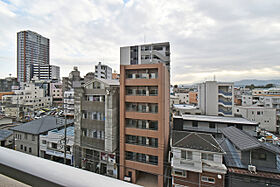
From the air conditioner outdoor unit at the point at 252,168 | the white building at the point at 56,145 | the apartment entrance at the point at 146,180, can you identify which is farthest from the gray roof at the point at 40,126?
the air conditioner outdoor unit at the point at 252,168

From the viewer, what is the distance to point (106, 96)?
8.73 meters

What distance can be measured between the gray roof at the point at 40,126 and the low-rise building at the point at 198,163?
10392 millimetres

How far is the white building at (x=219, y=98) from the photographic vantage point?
691 inches

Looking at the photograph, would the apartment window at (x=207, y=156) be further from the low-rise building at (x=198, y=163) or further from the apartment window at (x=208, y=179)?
the apartment window at (x=208, y=179)

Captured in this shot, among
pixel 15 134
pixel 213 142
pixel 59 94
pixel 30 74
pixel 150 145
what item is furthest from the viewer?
pixel 30 74

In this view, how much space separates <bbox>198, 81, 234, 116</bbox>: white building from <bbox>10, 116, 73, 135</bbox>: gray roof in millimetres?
17605

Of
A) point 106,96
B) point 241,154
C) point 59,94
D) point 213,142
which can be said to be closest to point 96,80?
point 106,96

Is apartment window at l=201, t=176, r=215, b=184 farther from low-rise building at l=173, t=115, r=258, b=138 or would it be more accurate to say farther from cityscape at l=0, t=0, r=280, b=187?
low-rise building at l=173, t=115, r=258, b=138

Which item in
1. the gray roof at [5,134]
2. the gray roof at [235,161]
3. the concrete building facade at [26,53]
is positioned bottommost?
the gray roof at [5,134]

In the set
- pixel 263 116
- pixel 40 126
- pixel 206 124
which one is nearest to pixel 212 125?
pixel 206 124

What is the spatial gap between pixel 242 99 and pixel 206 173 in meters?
28.2

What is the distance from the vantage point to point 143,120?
848cm

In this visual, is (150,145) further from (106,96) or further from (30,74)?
(30,74)

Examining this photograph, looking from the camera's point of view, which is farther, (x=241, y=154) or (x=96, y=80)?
(x=96, y=80)
